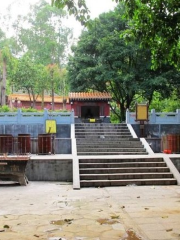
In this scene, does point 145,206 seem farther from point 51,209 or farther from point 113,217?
point 51,209

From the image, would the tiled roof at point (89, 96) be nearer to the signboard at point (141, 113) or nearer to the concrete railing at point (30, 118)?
the concrete railing at point (30, 118)

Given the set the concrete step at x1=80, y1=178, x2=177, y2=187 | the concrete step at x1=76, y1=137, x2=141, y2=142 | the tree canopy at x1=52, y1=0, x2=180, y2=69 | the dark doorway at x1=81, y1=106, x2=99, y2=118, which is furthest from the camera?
the dark doorway at x1=81, y1=106, x2=99, y2=118

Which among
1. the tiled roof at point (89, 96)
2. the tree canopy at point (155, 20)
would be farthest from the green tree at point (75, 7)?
the tiled roof at point (89, 96)

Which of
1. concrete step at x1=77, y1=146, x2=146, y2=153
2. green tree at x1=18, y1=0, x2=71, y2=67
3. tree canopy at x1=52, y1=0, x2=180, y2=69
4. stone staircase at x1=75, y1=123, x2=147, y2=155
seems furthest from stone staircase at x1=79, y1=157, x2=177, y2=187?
green tree at x1=18, y1=0, x2=71, y2=67

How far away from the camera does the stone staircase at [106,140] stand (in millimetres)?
13883

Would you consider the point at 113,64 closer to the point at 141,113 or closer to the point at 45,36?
the point at 141,113

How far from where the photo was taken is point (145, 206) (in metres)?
6.52

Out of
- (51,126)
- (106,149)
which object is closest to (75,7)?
(106,149)

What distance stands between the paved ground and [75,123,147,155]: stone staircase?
4838 mm

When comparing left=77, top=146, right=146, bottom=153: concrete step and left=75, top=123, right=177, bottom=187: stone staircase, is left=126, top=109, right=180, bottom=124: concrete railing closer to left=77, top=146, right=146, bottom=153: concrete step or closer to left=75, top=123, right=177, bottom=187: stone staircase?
left=75, top=123, right=177, bottom=187: stone staircase

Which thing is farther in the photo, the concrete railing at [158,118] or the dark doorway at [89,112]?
the dark doorway at [89,112]

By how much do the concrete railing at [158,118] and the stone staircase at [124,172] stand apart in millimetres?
7508

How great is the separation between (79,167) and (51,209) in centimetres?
436

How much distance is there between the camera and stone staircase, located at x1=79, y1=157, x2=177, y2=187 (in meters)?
9.73
